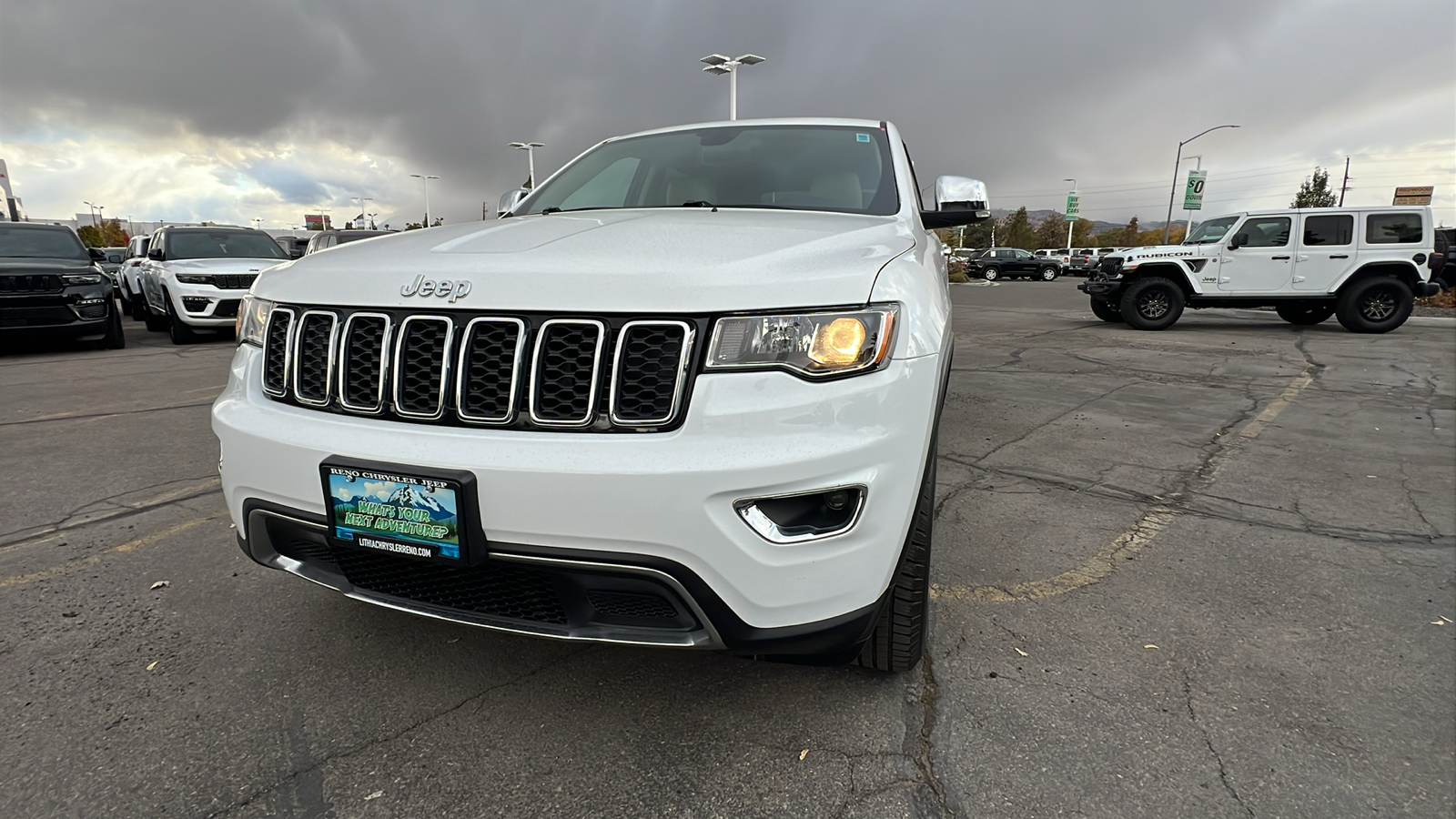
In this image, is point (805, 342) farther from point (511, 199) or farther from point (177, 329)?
point (177, 329)

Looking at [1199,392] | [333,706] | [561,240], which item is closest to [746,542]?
[561,240]

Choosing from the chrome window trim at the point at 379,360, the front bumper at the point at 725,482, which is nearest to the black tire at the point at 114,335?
the chrome window trim at the point at 379,360

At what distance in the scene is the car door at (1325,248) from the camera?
11.3m

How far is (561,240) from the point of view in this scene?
1.84 m

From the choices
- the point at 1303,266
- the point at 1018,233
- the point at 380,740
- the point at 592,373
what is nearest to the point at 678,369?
→ the point at 592,373

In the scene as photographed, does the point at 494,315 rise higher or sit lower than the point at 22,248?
lower

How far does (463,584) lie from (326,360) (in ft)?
2.14

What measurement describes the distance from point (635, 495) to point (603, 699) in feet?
2.70

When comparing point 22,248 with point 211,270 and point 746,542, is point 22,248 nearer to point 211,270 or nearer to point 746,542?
point 211,270

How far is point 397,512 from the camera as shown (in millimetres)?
1590

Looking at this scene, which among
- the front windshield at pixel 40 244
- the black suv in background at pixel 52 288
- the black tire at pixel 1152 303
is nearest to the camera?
the black suv in background at pixel 52 288

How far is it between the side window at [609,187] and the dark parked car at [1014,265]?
36.1m

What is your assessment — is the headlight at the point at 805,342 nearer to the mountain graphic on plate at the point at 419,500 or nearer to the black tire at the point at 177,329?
the mountain graphic on plate at the point at 419,500

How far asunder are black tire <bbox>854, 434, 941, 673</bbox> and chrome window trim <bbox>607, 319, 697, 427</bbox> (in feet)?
2.10
